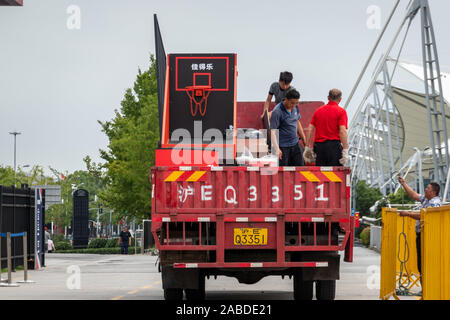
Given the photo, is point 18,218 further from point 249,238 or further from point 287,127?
point 249,238

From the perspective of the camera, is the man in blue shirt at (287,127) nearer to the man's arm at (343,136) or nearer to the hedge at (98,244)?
the man's arm at (343,136)

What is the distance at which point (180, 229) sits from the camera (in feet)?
36.9

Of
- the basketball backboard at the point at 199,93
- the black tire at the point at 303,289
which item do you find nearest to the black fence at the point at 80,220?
the basketball backboard at the point at 199,93

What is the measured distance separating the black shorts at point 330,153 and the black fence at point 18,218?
A: 1205 cm

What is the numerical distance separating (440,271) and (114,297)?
6.06 m

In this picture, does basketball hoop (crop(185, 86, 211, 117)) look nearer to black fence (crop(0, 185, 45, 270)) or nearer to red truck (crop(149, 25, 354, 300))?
red truck (crop(149, 25, 354, 300))

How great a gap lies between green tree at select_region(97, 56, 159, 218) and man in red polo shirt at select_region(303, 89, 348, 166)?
3031cm

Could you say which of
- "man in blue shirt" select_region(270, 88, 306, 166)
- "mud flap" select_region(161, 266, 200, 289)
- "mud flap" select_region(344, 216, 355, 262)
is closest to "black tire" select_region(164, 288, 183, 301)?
"mud flap" select_region(161, 266, 200, 289)

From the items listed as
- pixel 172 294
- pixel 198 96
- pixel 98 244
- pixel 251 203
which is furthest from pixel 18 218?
pixel 98 244

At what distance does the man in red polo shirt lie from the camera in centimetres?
1265

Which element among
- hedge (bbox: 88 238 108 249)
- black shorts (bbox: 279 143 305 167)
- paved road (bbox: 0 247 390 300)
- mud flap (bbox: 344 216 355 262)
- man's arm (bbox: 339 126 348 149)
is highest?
man's arm (bbox: 339 126 348 149)

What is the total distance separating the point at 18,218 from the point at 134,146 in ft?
63.8
